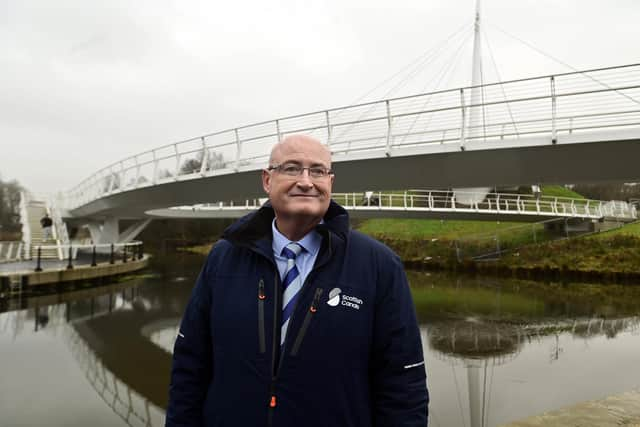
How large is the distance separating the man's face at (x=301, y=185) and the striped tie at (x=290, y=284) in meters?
0.15

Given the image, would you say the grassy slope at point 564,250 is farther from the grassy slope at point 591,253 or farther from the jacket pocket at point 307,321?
the jacket pocket at point 307,321

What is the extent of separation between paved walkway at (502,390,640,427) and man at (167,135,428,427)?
2958mm

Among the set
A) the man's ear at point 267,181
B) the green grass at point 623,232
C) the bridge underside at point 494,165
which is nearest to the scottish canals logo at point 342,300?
the man's ear at point 267,181

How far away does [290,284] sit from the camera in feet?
6.35

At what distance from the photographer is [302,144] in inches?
77.4

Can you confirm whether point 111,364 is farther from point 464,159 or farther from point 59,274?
point 59,274

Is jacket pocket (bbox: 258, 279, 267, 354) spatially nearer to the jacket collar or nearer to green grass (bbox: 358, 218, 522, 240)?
the jacket collar

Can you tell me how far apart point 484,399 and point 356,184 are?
6620 mm

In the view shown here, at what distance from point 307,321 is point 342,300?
0.17 m

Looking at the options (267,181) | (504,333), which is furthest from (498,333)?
(267,181)

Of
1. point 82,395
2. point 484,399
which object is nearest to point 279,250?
point 484,399

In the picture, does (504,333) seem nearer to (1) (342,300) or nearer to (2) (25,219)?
(1) (342,300)

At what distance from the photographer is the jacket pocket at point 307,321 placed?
177cm

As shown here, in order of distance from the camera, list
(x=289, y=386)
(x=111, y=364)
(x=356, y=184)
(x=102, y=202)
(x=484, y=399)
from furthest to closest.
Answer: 1. (x=102, y=202)
2. (x=356, y=184)
3. (x=111, y=364)
4. (x=484, y=399)
5. (x=289, y=386)
